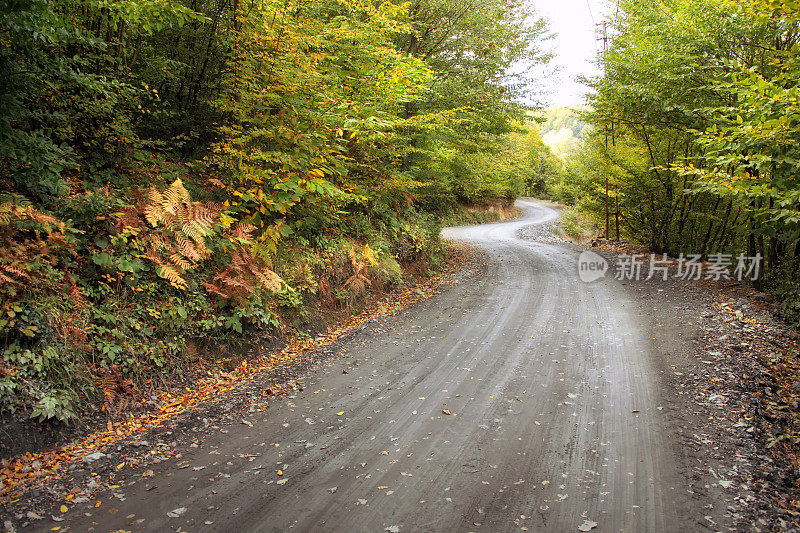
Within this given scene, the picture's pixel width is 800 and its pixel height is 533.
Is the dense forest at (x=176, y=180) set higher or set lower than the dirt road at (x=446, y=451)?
higher

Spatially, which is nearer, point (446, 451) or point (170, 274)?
point (446, 451)

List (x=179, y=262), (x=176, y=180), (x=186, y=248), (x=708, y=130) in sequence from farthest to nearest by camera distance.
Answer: (x=708, y=130), (x=176, y=180), (x=186, y=248), (x=179, y=262)

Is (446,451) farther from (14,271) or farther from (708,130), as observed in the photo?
(708,130)

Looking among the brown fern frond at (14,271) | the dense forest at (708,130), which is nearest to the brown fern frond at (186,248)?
the brown fern frond at (14,271)

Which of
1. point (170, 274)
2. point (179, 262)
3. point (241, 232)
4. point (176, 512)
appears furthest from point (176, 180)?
point (176, 512)

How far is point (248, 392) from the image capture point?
5098 millimetres

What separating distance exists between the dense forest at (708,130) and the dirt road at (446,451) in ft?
11.0

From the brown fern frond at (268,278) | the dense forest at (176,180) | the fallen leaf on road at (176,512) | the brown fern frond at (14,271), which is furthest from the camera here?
the brown fern frond at (268,278)

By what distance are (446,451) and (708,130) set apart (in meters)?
6.97

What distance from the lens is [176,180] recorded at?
5805 millimetres

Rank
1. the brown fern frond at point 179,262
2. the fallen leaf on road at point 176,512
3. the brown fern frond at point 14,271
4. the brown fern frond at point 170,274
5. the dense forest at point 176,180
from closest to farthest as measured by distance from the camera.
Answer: the fallen leaf on road at point 176,512, the brown fern frond at point 14,271, the dense forest at point 176,180, the brown fern frond at point 170,274, the brown fern frond at point 179,262

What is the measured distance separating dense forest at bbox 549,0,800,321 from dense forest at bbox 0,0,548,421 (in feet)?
17.0

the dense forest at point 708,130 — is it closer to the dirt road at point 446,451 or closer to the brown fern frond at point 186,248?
the dirt road at point 446,451

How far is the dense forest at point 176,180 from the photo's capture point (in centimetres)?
419
